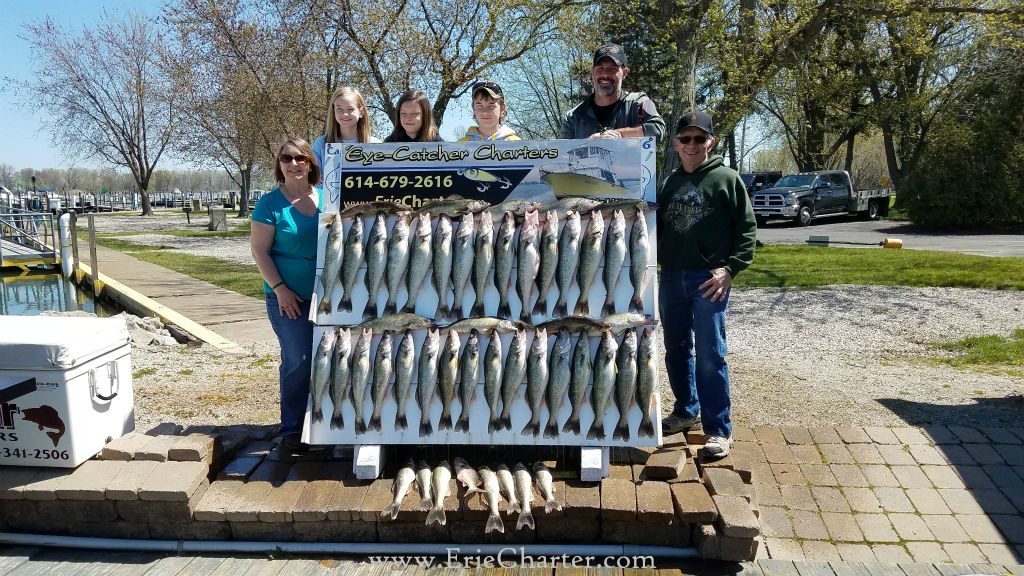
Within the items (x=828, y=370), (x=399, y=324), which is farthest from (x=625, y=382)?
(x=828, y=370)

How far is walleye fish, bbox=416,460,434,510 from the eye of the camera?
→ 3588 millimetres

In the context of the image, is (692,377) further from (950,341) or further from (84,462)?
(950,341)

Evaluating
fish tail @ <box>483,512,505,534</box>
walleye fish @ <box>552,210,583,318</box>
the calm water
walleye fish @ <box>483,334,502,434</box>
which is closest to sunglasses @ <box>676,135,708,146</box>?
walleye fish @ <box>552,210,583,318</box>

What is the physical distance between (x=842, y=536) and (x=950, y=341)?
5406 mm

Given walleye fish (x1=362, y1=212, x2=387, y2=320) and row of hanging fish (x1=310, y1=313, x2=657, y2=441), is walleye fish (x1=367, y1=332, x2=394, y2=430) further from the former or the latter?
walleye fish (x1=362, y1=212, x2=387, y2=320)

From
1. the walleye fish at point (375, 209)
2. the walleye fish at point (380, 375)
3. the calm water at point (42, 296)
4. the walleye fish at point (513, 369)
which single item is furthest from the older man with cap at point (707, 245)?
the calm water at point (42, 296)

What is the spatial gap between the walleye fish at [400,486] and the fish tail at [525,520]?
643mm

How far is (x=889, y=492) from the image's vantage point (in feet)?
14.0

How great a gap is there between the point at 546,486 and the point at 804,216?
2713cm

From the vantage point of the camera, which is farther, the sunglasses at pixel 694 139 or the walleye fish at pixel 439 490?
the sunglasses at pixel 694 139

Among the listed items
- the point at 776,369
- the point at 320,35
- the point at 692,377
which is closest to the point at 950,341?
the point at 776,369

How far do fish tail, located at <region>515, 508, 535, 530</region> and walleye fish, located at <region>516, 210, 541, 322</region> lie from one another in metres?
1.07

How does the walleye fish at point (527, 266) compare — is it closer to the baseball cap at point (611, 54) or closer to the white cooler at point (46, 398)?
the baseball cap at point (611, 54)

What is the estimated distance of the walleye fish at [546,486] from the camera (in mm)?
3545
